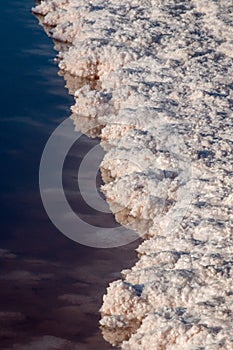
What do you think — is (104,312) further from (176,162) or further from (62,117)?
(62,117)

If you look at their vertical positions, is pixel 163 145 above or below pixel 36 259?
above

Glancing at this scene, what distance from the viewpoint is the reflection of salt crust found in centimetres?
500

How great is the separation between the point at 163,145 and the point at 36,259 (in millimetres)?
1665

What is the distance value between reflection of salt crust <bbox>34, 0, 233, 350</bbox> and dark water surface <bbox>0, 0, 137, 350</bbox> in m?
0.17

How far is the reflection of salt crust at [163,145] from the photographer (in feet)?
16.4

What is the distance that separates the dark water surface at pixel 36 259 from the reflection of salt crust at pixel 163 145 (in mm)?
173

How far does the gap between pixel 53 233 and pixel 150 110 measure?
186 centimetres

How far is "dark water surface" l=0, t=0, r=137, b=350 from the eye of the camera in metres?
4.97

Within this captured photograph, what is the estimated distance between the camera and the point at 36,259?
5.65 meters

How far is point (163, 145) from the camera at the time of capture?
683 cm

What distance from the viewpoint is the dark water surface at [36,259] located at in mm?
4973

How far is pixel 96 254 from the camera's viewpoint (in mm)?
5770

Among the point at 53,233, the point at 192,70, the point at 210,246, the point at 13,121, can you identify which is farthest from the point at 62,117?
the point at 210,246

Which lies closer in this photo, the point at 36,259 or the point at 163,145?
the point at 36,259
